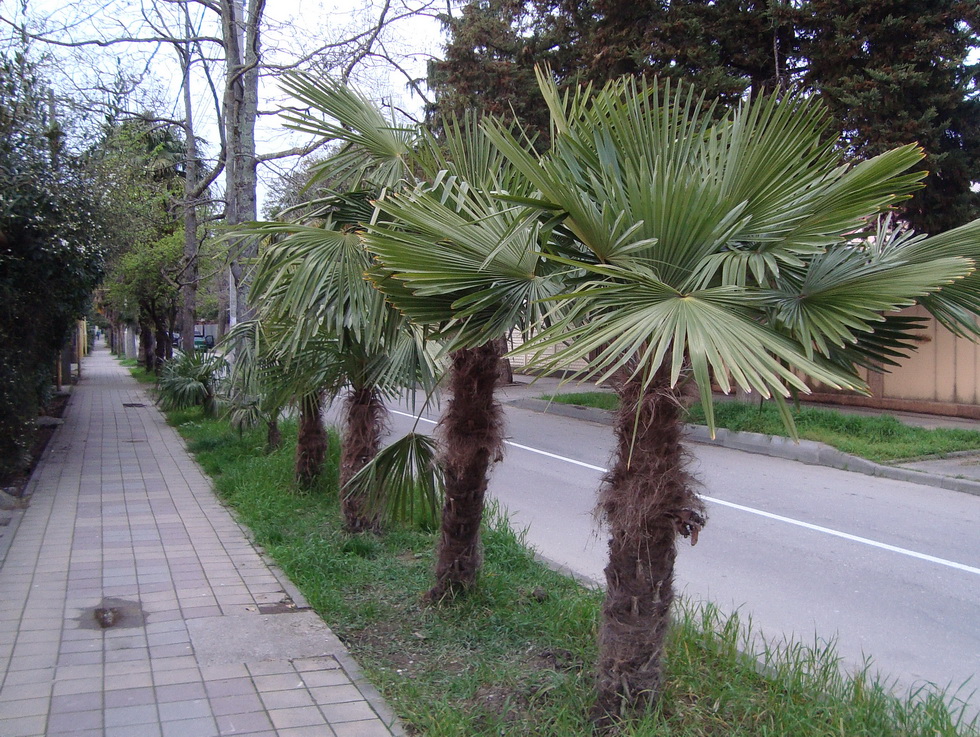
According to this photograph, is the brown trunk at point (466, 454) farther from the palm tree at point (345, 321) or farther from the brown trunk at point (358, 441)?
the brown trunk at point (358, 441)

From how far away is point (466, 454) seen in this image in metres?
4.93

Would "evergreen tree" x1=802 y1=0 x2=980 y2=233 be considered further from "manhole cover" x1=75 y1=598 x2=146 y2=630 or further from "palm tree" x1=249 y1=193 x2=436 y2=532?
"manhole cover" x1=75 y1=598 x2=146 y2=630

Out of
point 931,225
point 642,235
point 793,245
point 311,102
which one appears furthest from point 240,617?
point 931,225

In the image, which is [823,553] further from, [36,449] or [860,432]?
[36,449]

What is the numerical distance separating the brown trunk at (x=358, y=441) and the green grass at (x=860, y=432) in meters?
4.77

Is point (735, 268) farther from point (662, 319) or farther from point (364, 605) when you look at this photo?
point (364, 605)

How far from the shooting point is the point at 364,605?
17.5ft

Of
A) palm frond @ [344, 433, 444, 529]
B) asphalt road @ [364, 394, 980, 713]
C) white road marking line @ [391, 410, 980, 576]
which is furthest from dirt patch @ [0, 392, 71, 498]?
white road marking line @ [391, 410, 980, 576]

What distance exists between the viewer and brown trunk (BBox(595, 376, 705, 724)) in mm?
3389

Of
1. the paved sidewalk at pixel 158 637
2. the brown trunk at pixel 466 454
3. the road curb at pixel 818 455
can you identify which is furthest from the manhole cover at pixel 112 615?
the road curb at pixel 818 455

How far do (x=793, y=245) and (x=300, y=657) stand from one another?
3.31 m

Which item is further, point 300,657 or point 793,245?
point 300,657

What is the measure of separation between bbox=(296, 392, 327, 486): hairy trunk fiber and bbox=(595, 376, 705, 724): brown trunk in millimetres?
5524

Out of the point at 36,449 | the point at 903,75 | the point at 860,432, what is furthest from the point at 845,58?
the point at 36,449
